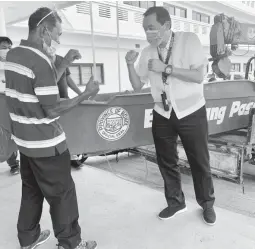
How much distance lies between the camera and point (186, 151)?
81.5 inches

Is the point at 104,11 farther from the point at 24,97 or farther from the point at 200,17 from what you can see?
the point at 24,97

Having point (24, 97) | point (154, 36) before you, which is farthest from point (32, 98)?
point (154, 36)

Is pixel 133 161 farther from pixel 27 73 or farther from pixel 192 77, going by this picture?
pixel 27 73

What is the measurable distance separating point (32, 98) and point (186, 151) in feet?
3.88

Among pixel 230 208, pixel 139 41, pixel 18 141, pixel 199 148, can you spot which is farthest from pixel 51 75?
pixel 139 41

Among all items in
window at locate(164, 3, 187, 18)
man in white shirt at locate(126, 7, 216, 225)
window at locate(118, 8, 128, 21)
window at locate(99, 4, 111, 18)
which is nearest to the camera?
→ man in white shirt at locate(126, 7, 216, 225)

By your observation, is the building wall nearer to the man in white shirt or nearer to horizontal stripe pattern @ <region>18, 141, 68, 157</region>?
the man in white shirt

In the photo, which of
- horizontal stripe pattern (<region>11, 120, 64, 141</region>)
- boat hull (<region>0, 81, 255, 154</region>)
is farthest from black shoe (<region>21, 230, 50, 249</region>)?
horizontal stripe pattern (<region>11, 120, 64, 141</region>)

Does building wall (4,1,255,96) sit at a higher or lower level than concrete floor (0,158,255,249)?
higher

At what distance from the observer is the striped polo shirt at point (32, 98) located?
137 centimetres

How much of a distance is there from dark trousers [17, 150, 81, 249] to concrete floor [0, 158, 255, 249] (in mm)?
291

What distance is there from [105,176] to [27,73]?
2146 mm

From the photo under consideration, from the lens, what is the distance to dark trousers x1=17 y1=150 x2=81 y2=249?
5.11ft

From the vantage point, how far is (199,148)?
1995 mm
